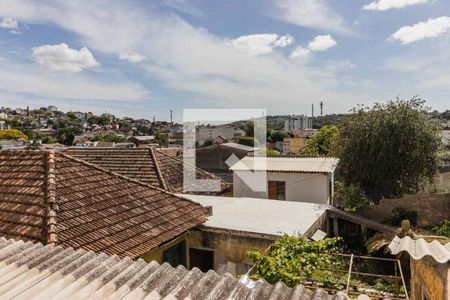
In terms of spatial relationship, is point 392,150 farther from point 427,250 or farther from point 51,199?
point 51,199

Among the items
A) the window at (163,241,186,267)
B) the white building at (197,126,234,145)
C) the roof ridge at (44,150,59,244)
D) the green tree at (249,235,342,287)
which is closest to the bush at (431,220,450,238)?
the green tree at (249,235,342,287)

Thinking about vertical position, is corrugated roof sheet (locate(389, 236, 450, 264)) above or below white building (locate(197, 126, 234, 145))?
below

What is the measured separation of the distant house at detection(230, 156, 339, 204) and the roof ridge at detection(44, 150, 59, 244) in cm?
1238

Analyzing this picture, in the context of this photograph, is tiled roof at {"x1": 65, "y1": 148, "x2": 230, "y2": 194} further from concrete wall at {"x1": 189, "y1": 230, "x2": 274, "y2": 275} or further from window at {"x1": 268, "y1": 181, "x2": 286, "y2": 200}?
concrete wall at {"x1": 189, "y1": 230, "x2": 274, "y2": 275}

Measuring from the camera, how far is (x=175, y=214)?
9727mm

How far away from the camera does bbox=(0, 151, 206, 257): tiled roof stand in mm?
6958

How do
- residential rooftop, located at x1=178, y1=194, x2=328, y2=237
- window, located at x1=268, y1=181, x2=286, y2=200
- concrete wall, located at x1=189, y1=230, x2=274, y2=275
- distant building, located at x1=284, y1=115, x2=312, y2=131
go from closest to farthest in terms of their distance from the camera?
concrete wall, located at x1=189, y1=230, x2=274, y2=275 < residential rooftop, located at x1=178, y1=194, x2=328, y2=237 < window, located at x1=268, y1=181, x2=286, y2=200 < distant building, located at x1=284, y1=115, x2=312, y2=131

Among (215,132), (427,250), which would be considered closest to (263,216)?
(427,250)

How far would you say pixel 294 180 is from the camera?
19.0 metres

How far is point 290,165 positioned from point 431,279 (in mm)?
15564

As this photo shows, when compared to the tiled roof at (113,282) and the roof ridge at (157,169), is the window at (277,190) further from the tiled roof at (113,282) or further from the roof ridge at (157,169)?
the tiled roof at (113,282)

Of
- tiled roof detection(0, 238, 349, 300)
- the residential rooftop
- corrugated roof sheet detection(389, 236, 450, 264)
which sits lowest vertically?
the residential rooftop

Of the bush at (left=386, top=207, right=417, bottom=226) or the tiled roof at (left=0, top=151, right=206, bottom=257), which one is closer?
the tiled roof at (left=0, top=151, right=206, bottom=257)

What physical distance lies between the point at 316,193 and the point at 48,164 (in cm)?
1426
